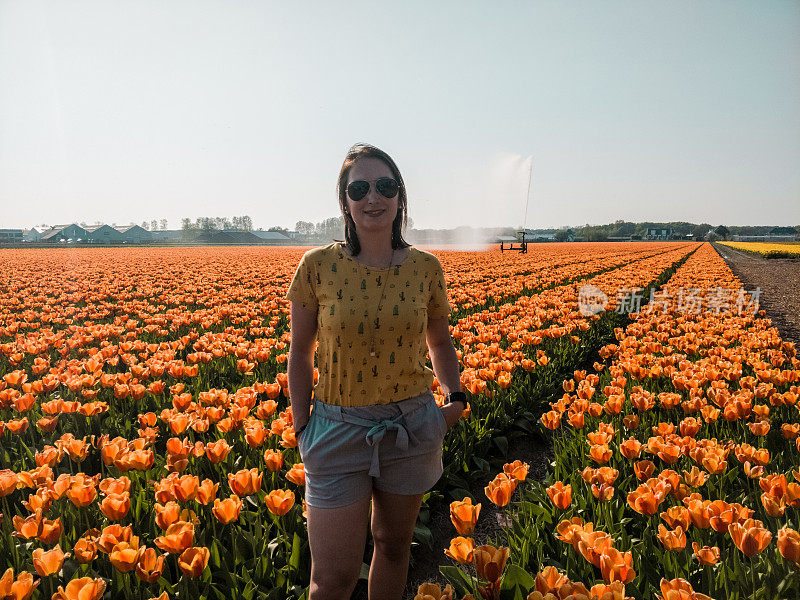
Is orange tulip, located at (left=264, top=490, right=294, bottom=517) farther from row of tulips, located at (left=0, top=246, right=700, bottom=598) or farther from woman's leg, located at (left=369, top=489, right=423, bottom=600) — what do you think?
woman's leg, located at (left=369, top=489, right=423, bottom=600)

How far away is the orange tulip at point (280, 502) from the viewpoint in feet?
7.98

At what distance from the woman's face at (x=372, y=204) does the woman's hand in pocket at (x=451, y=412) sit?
829 mm

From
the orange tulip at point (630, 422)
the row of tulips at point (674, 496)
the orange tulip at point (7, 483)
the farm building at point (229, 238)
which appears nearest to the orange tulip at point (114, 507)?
the orange tulip at point (7, 483)

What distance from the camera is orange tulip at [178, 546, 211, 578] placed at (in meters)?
1.95

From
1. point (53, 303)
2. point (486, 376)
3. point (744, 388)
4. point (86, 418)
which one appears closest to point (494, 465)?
point (486, 376)

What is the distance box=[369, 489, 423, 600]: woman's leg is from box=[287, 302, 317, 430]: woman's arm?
0.46 metres

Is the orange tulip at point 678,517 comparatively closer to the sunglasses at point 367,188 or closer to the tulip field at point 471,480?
the tulip field at point 471,480

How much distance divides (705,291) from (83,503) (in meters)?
12.0

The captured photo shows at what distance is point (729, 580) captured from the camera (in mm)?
2045

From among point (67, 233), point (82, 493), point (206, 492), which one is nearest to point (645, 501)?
point (206, 492)

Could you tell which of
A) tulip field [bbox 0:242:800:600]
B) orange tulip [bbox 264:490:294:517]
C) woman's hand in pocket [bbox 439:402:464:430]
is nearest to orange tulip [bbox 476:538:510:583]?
tulip field [bbox 0:242:800:600]

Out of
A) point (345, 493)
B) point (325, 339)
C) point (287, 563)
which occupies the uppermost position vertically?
point (325, 339)

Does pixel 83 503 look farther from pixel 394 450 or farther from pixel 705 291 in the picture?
pixel 705 291

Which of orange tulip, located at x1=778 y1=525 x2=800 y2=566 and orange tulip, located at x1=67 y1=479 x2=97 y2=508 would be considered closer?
orange tulip, located at x1=778 y1=525 x2=800 y2=566
